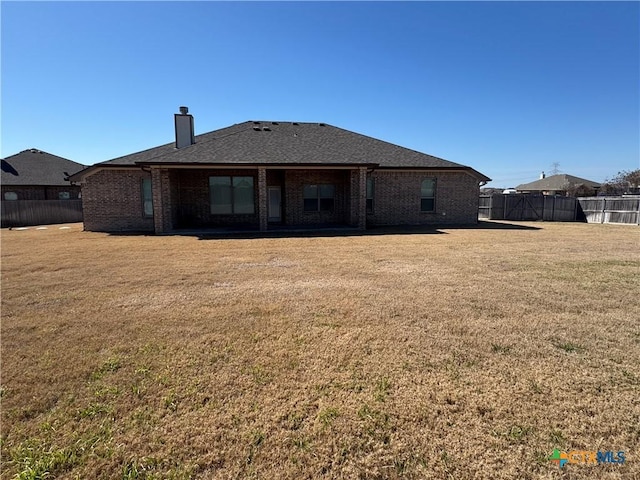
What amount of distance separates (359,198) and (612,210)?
55.0 ft

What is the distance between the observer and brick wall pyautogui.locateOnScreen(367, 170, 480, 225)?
16.6 metres

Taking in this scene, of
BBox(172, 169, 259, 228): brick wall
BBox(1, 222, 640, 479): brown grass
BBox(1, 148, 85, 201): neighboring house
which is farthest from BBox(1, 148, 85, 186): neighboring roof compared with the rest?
BBox(1, 222, 640, 479): brown grass

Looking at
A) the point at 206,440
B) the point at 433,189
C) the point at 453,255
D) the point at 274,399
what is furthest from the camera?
the point at 433,189

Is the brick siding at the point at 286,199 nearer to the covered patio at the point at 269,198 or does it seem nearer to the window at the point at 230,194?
the covered patio at the point at 269,198

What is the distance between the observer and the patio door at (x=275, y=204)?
16.7m

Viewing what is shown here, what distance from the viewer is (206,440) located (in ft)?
7.38

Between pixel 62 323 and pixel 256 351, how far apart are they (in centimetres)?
270

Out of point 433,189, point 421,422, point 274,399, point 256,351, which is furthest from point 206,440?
point 433,189

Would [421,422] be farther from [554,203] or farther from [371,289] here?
[554,203]

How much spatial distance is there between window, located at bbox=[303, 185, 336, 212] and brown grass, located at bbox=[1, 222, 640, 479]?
10528 mm

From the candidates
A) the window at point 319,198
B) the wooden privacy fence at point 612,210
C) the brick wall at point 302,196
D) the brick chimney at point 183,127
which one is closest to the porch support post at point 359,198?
the brick wall at point 302,196

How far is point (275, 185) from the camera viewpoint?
650 inches

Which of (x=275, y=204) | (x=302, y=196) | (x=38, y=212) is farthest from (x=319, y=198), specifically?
(x=38, y=212)

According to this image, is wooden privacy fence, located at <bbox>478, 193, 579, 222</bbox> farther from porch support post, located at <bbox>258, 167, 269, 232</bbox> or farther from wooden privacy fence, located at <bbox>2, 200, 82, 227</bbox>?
wooden privacy fence, located at <bbox>2, 200, 82, 227</bbox>
